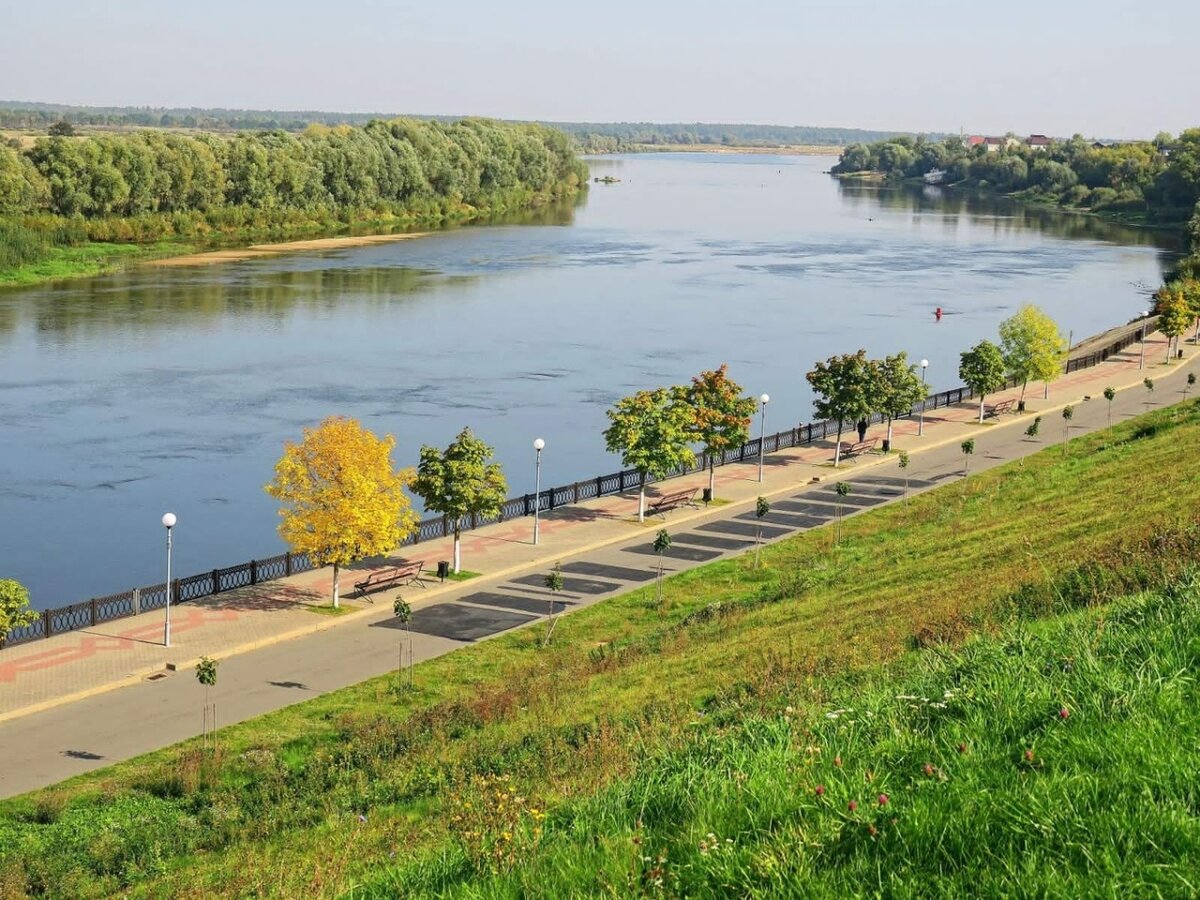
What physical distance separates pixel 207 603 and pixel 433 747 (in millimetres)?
10891

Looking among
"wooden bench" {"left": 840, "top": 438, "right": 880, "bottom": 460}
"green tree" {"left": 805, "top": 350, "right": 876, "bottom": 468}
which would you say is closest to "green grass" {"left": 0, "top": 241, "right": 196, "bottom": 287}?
"green tree" {"left": 805, "top": 350, "right": 876, "bottom": 468}

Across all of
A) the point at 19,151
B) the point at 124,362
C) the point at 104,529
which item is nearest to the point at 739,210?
the point at 19,151

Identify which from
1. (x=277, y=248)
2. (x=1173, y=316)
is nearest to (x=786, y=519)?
(x=1173, y=316)

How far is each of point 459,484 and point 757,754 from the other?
67.3ft

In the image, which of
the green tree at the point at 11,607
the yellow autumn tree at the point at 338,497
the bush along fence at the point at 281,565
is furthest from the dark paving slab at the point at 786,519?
the green tree at the point at 11,607

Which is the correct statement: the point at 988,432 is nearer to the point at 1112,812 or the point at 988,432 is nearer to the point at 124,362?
the point at 124,362

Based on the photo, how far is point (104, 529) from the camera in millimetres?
35281

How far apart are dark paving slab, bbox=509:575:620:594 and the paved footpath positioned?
62 mm

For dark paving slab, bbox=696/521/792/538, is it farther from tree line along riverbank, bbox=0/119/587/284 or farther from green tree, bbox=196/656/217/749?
tree line along riverbank, bbox=0/119/587/284

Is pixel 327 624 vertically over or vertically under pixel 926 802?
under

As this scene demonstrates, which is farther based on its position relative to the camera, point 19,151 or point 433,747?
point 19,151

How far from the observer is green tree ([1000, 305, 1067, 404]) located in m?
51.4

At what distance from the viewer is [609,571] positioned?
30.3 m

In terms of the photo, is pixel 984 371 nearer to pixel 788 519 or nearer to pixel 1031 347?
pixel 1031 347
